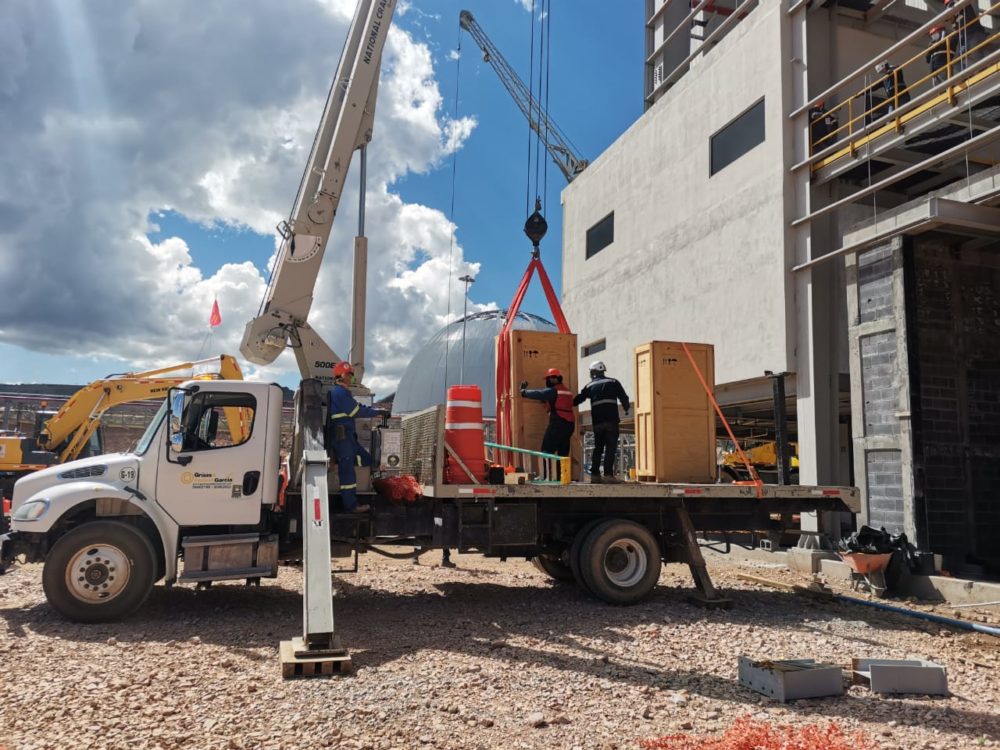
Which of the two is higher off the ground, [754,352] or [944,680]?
[754,352]

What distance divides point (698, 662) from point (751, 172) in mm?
11350

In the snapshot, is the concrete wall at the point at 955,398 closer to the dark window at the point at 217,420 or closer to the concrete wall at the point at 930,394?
the concrete wall at the point at 930,394

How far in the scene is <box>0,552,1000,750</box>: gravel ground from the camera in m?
4.46

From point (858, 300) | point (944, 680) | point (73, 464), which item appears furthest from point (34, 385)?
point (944, 680)

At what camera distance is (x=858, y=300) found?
12.0 meters

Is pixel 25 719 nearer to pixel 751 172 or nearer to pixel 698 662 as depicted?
pixel 698 662

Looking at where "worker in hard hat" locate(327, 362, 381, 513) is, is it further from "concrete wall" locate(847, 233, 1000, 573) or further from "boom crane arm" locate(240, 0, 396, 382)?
"concrete wall" locate(847, 233, 1000, 573)

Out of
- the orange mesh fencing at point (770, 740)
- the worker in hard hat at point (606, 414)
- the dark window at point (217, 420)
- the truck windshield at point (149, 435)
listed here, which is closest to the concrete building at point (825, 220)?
the worker in hard hat at point (606, 414)

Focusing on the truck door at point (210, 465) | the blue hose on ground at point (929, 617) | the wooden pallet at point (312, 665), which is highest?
the truck door at point (210, 465)

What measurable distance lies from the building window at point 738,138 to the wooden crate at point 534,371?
7.43m

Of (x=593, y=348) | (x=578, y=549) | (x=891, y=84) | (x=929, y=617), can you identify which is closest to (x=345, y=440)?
(x=578, y=549)

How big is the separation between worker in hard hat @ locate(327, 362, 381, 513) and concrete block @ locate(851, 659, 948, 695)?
509 cm

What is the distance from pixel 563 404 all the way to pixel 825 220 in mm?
7448

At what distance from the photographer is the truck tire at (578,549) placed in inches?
334
